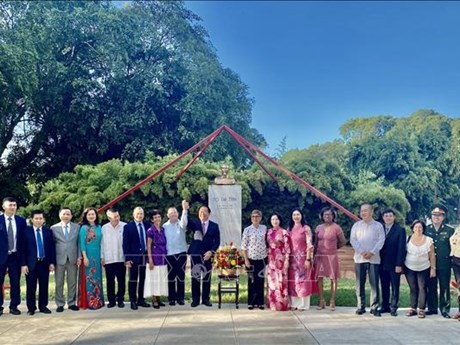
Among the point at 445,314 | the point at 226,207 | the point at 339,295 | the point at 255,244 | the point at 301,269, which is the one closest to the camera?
the point at 445,314

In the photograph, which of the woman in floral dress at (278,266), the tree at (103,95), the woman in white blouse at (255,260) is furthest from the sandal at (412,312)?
the tree at (103,95)

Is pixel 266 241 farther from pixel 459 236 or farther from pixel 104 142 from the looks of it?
pixel 104 142

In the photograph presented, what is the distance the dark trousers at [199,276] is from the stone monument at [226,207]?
2.09 meters

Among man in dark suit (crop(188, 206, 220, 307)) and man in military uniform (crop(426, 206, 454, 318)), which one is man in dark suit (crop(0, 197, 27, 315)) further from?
man in military uniform (crop(426, 206, 454, 318))

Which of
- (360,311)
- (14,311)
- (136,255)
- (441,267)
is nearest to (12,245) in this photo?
(14,311)

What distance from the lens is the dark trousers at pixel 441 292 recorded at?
A: 6.74 m

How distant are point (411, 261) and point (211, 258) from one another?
2.87m

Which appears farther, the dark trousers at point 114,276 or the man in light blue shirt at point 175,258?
the man in light blue shirt at point 175,258

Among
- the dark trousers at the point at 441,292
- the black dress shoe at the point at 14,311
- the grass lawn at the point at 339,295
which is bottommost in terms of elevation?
the grass lawn at the point at 339,295

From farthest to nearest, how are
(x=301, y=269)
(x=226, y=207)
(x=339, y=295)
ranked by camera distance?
(x=226, y=207) → (x=339, y=295) → (x=301, y=269)

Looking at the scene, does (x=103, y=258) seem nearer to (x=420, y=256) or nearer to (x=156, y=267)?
(x=156, y=267)

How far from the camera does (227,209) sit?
9.49 metres

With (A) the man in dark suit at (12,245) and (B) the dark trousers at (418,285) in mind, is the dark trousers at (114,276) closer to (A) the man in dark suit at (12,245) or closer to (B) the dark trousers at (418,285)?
(A) the man in dark suit at (12,245)

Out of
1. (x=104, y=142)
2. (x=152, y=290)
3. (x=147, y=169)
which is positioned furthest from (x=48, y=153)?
(x=152, y=290)
